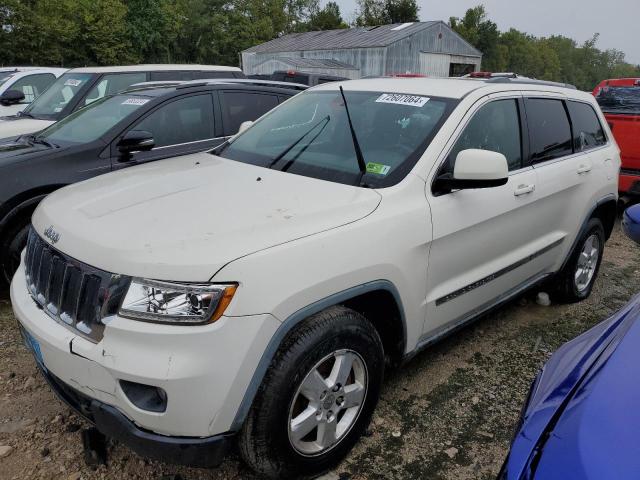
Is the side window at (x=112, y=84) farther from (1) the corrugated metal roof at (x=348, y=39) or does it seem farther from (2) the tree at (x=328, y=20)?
(2) the tree at (x=328, y=20)

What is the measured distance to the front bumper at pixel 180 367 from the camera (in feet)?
5.97

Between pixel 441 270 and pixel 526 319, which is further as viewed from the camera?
pixel 526 319

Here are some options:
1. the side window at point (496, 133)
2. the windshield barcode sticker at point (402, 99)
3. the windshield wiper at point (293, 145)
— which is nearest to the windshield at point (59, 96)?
the windshield wiper at point (293, 145)

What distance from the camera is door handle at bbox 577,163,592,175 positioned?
12.7 ft

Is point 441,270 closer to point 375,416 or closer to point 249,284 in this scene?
point 375,416

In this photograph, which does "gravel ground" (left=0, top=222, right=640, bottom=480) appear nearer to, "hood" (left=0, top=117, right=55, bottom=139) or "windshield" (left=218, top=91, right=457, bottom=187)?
"windshield" (left=218, top=91, right=457, bottom=187)

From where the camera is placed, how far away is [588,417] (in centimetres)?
135

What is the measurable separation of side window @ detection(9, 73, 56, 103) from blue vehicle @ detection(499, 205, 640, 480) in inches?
386

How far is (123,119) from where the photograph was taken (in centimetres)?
470

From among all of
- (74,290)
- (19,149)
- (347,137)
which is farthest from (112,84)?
(74,290)

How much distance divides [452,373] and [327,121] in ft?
5.81

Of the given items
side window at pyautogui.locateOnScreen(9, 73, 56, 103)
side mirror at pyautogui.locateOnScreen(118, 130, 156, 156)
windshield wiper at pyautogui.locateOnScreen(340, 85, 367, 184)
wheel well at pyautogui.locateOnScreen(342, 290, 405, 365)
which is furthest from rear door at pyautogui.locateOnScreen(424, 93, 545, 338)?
side window at pyautogui.locateOnScreen(9, 73, 56, 103)

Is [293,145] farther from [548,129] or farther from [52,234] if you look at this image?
[548,129]

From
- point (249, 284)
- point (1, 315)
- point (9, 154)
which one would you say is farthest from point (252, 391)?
point (9, 154)
